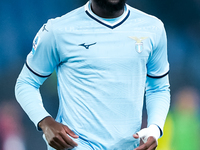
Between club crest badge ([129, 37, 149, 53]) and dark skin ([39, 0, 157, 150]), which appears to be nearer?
dark skin ([39, 0, 157, 150])

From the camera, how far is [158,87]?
5.69ft

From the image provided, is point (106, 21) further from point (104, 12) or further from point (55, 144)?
point (55, 144)

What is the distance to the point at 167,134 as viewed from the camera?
9.79 feet

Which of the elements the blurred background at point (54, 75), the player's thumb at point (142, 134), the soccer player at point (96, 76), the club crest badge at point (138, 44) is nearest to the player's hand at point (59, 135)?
the soccer player at point (96, 76)

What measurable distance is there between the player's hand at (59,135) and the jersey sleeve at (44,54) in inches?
9.9

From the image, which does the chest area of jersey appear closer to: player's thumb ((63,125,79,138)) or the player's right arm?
the player's right arm

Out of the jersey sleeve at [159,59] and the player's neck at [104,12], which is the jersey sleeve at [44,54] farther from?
the jersey sleeve at [159,59]

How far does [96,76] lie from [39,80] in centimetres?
28

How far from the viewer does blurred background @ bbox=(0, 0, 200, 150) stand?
2801 millimetres

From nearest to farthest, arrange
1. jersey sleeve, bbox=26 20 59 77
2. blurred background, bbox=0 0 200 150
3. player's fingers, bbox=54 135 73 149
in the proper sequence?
1. player's fingers, bbox=54 135 73 149
2. jersey sleeve, bbox=26 20 59 77
3. blurred background, bbox=0 0 200 150

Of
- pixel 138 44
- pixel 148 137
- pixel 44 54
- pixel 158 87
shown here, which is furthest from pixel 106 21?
pixel 148 137

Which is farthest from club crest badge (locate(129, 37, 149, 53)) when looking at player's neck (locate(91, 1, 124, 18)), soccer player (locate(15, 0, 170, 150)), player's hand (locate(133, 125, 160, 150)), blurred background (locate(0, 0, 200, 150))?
blurred background (locate(0, 0, 200, 150))

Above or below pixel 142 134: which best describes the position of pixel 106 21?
above

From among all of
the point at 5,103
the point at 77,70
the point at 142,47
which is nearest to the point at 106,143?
the point at 77,70
